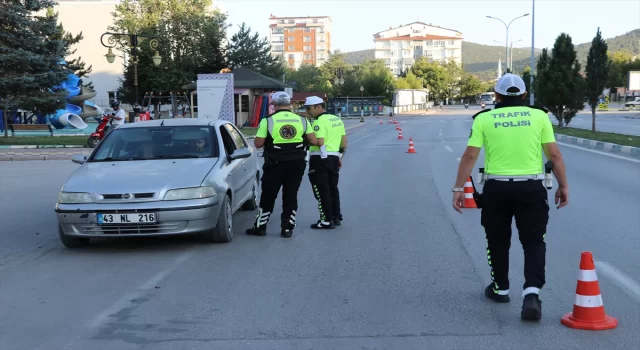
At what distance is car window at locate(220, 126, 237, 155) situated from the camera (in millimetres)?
8804

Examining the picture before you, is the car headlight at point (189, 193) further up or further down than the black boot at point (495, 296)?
further up

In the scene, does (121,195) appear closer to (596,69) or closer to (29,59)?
(29,59)

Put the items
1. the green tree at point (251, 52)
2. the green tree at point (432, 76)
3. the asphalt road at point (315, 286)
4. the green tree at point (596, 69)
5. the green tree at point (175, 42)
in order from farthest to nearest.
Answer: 1. the green tree at point (432, 76)
2. the green tree at point (251, 52)
3. the green tree at point (175, 42)
4. the green tree at point (596, 69)
5. the asphalt road at point (315, 286)

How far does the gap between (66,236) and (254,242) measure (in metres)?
2.04

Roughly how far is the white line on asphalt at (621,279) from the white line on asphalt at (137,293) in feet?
13.0

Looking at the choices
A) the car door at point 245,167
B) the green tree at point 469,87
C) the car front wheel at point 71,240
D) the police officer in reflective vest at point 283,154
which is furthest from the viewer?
the green tree at point 469,87

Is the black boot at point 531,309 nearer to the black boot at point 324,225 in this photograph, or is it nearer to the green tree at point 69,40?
the black boot at point 324,225

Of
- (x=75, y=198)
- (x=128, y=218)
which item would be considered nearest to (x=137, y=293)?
(x=128, y=218)

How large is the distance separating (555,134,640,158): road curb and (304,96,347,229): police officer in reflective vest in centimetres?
1328

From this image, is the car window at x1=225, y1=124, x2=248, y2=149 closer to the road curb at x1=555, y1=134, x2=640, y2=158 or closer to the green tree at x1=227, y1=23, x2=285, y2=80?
the road curb at x1=555, y1=134, x2=640, y2=158

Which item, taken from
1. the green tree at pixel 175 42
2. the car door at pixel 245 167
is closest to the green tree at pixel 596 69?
the car door at pixel 245 167

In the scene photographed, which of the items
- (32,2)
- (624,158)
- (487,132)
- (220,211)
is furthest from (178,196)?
(32,2)

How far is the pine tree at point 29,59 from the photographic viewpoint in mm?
27031

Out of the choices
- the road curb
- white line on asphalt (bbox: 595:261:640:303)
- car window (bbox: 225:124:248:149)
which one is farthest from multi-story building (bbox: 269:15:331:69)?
white line on asphalt (bbox: 595:261:640:303)
